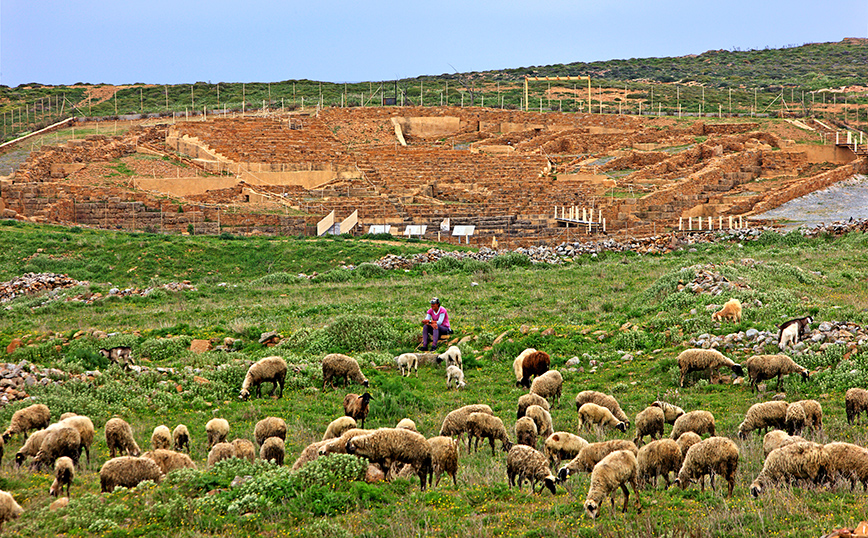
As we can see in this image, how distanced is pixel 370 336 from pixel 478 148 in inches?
1431

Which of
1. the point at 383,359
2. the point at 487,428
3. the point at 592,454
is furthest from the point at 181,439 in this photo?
the point at 383,359

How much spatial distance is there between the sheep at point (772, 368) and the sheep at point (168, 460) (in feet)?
23.9

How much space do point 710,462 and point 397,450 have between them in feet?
9.56

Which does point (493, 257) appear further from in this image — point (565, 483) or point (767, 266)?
point (565, 483)

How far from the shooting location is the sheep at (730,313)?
14.3 m

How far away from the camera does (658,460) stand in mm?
8117

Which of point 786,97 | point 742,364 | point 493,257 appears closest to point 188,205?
point 493,257

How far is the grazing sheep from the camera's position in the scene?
927 centimetres

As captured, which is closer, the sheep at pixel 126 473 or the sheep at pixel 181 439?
the sheep at pixel 126 473

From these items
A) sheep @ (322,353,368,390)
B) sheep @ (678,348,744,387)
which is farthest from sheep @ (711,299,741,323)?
sheep @ (322,353,368,390)

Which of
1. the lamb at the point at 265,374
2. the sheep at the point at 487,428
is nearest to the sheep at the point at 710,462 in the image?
the sheep at the point at 487,428

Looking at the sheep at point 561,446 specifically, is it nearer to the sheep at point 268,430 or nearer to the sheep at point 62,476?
the sheep at point 268,430

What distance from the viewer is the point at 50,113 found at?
2606 inches

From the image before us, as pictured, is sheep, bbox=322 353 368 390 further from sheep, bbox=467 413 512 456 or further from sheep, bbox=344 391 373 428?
sheep, bbox=467 413 512 456
